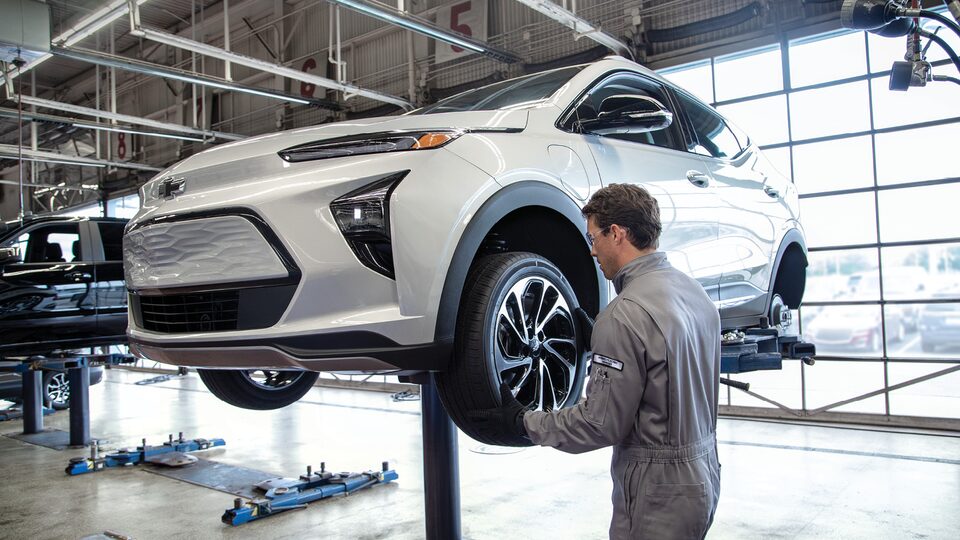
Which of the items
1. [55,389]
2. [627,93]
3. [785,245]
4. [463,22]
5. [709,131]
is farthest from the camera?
[463,22]

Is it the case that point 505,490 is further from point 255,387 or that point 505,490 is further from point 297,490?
point 255,387

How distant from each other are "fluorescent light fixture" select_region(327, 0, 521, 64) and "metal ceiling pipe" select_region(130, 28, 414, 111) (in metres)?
1.72

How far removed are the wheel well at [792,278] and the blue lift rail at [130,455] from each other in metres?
5.79

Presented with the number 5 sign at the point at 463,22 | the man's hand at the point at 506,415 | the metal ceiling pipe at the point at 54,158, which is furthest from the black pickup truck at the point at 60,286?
the metal ceiling pipe at the point at 54,158

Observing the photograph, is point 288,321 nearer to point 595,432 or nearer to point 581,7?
point 595,432

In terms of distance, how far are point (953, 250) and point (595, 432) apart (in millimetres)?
7070

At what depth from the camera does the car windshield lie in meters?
2.49

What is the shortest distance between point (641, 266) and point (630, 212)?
0.15 m

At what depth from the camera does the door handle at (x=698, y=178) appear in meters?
2.97

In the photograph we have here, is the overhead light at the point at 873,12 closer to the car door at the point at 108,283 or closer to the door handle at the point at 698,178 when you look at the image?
the door handle at the point at 698,178

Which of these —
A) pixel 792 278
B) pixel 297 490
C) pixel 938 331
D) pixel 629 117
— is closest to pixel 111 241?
pixel 297 490

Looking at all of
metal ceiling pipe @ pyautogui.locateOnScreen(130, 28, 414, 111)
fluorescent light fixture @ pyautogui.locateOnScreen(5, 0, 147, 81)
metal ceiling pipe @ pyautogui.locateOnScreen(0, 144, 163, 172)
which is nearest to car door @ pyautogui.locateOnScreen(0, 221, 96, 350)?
fluorescent light fixture @ pyautogui.locateOnScreen(5, 0, 147, 81)

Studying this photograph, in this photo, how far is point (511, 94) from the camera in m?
2.61

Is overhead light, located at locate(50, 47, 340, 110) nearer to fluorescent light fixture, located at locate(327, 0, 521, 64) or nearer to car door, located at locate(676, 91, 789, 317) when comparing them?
fluorescent light fixture, located at locate(327, 0, 521, 64)
